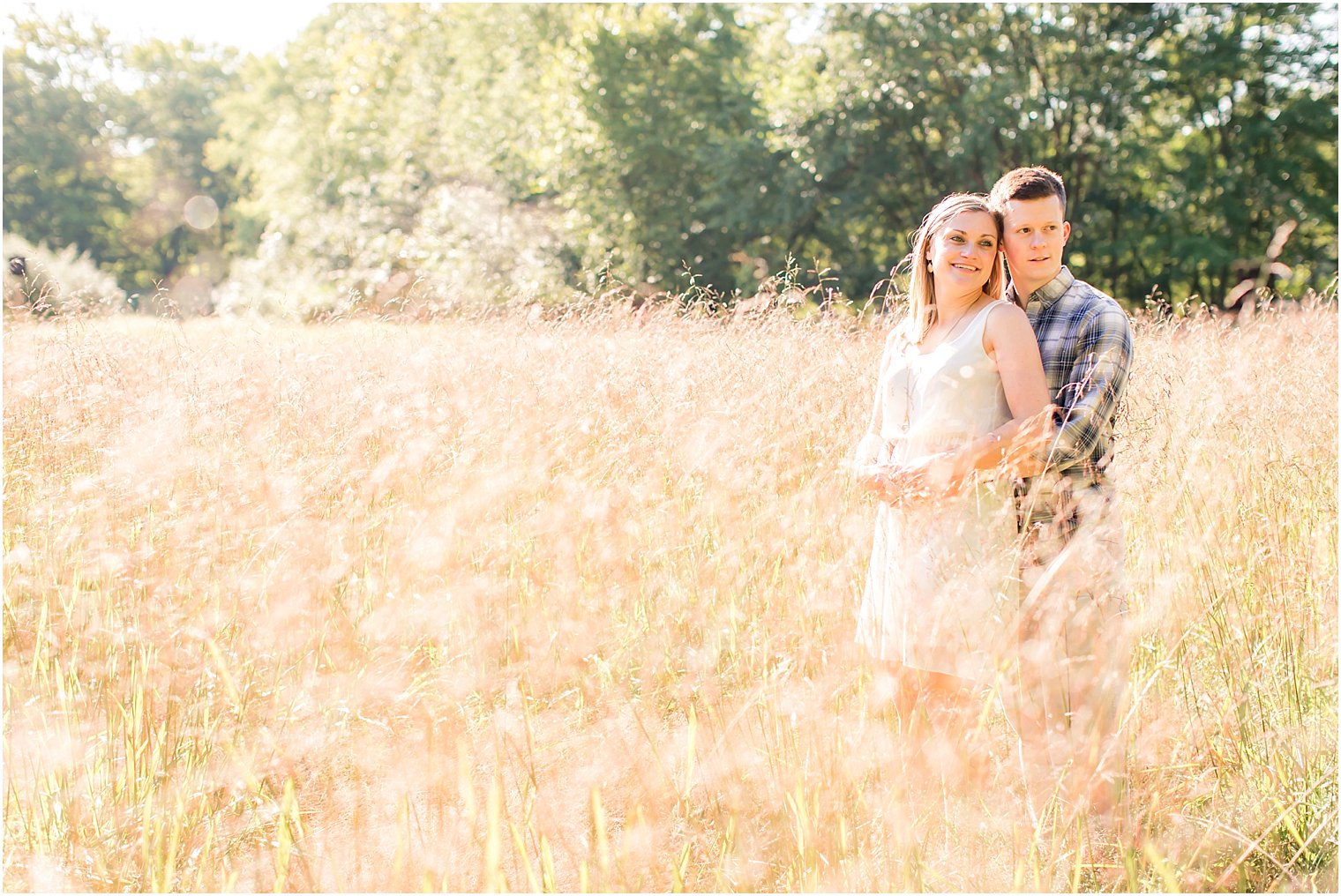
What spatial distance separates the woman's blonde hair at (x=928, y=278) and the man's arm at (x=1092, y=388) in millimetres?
273

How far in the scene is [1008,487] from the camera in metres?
2.03

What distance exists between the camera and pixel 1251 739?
2018 mm

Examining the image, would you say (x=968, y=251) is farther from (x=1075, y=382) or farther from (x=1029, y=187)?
(x=1075, y=382)

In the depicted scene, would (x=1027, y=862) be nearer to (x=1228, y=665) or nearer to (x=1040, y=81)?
(x=1228, y=665)

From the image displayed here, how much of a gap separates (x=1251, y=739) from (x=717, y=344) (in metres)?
2.71

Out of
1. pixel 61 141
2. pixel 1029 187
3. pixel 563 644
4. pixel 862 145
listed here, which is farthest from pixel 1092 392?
pixel 61 141

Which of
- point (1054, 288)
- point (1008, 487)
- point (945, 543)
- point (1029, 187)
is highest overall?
point (1029, 187)

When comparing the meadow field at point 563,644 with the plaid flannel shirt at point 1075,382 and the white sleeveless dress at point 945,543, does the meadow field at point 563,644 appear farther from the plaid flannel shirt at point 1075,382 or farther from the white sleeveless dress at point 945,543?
the plaid flannel shirt at point 1075,382

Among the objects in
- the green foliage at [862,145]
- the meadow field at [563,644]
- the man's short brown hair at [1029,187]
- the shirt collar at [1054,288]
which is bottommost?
the meadow field at [563,644]

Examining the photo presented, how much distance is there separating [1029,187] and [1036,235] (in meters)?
0.11

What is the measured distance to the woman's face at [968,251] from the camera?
2141 millimetres

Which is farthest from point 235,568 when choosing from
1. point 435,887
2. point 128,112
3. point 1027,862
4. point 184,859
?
point 128,112

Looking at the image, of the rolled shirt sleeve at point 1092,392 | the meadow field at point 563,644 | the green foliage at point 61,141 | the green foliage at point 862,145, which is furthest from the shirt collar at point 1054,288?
the green foliage at point 61,141

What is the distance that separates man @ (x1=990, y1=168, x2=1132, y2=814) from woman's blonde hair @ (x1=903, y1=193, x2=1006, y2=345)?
5 centimetres
